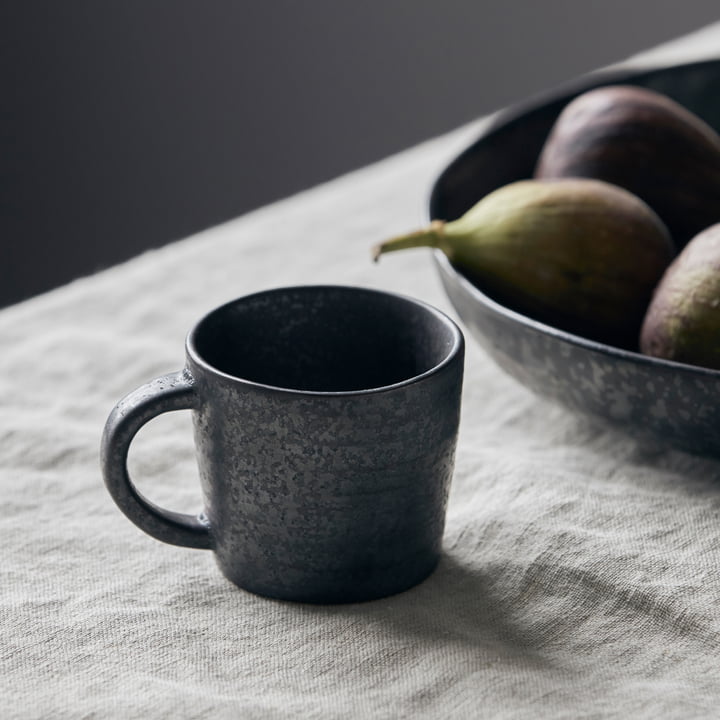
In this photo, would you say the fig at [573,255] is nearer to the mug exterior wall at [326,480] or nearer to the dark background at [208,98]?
the mug exterior wall at [326,480]

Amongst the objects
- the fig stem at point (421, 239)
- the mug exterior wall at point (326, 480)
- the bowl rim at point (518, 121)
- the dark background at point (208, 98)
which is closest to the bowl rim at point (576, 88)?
the bowl rim at point (518, 121)

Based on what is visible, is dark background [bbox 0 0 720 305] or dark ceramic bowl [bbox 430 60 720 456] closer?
dark ceramic bowl [bbox 430 60 720 456]

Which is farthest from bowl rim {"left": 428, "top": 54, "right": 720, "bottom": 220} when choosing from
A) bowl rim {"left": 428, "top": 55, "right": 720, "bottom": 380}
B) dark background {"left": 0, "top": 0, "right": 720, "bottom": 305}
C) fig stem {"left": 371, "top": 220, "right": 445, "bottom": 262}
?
dark background {"left": 0, "top": 0, "right": 720, "bottom": 305}

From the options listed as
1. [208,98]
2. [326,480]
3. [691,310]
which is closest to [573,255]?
[691,310]

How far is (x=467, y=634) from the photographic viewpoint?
0.34 meters

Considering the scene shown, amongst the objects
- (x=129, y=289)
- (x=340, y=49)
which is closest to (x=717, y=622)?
(x=129, y=289)

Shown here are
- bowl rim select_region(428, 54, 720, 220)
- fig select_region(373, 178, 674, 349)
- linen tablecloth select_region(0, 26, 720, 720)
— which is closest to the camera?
linen tablecloth select_region(0, 26, 720, 720)

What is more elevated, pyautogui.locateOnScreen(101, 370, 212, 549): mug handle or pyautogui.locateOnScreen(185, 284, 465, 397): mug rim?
pyautogui.locateOnScreen(185, 284, 465, 397): mug rim

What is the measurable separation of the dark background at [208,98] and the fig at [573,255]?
1064 mm

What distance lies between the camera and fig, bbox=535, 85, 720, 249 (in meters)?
0.50

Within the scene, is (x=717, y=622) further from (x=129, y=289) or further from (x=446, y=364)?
(x=129, y=289)

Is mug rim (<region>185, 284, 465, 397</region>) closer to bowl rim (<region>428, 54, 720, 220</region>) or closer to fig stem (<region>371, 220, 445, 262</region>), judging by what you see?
fig stem (<region>371, 220, 445, 262</region>)

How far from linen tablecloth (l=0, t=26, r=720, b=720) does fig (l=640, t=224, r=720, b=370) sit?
0.17 feet

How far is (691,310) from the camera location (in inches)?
15.8
